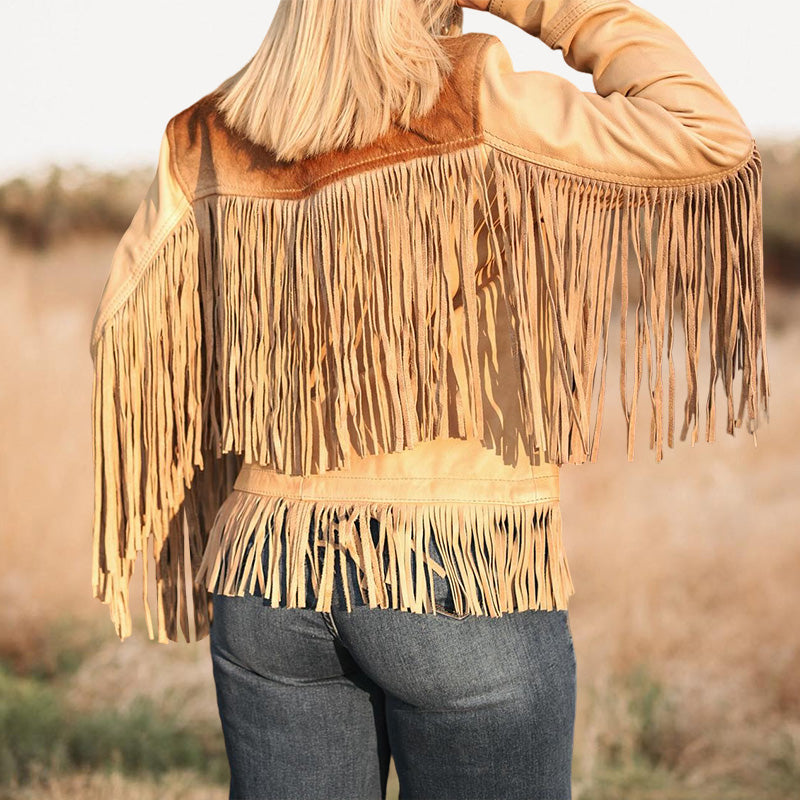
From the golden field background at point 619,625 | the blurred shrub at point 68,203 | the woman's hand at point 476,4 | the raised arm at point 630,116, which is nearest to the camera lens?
the raised arm at point 630,116

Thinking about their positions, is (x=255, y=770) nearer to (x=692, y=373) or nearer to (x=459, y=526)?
(x=459, y=526)

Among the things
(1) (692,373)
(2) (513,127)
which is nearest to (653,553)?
(1) (692,373)

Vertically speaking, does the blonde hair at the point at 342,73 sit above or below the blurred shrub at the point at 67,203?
above

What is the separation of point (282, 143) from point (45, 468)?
2.25 m

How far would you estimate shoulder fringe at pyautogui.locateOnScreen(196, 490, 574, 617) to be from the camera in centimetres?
85

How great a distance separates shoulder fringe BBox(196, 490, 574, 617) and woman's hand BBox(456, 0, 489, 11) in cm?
47

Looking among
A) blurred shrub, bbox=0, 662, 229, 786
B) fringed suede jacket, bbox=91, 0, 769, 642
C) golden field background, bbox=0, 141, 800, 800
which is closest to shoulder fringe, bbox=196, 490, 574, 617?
fringed suede jacket, bbox=91, 0, 769, 642

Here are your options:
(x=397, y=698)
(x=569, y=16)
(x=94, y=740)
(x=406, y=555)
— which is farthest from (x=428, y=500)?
(x=94, y=740)

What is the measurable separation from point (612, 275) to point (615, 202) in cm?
7

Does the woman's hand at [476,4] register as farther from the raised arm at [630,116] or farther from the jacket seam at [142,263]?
the jacket seam at [142,263]

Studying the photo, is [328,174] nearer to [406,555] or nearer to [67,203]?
[406,555]

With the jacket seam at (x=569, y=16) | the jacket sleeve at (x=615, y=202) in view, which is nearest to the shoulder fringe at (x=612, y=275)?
the jacket sleeve at (x=615, y=202)

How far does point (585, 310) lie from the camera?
2.90ft

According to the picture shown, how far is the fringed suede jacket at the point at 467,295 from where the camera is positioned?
0.82 meters
